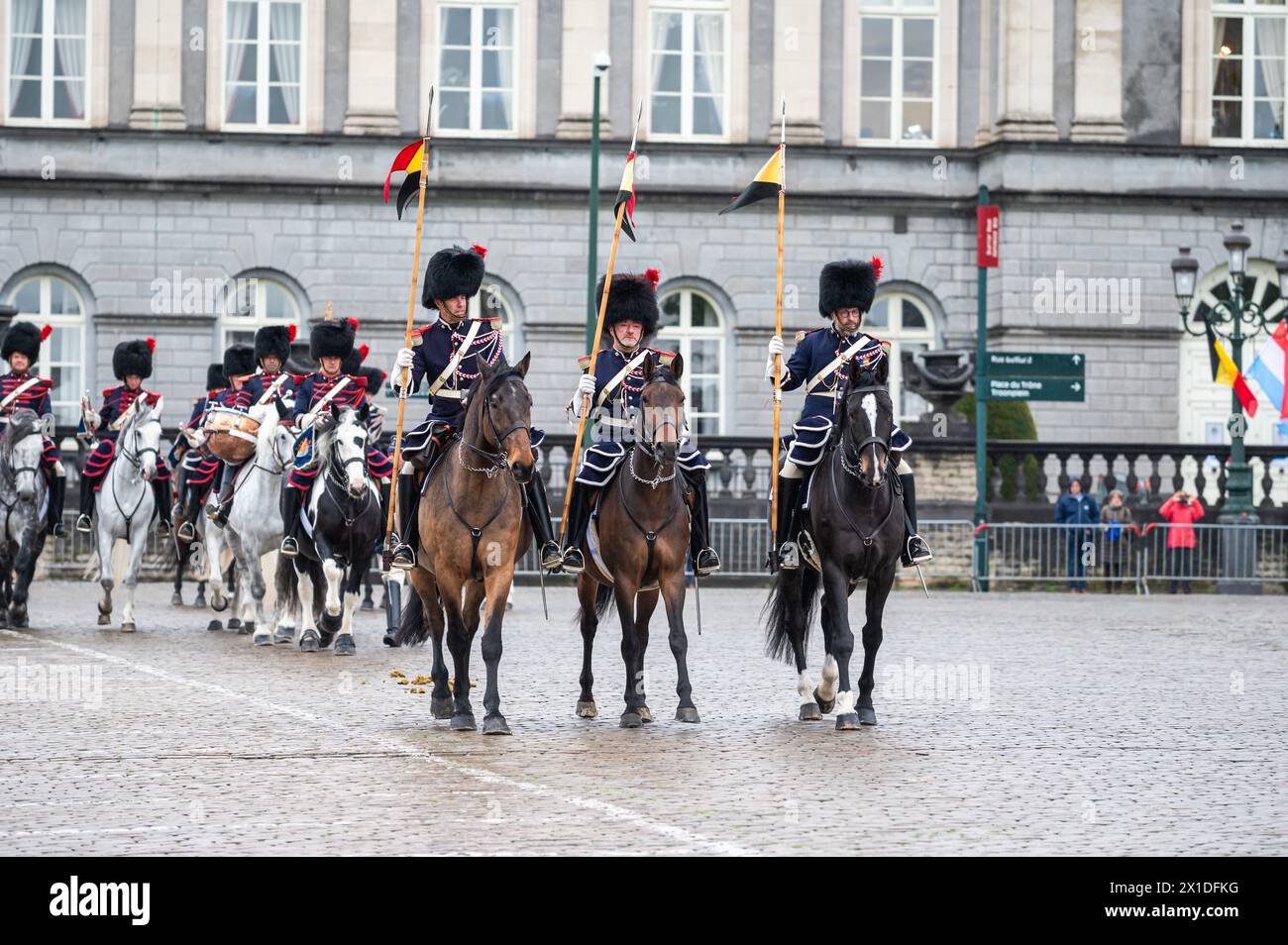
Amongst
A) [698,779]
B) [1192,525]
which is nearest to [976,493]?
[1192,525]

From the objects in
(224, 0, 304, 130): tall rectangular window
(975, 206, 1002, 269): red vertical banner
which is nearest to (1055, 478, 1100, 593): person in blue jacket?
(975, 206, 1002, 269): red vertical banner

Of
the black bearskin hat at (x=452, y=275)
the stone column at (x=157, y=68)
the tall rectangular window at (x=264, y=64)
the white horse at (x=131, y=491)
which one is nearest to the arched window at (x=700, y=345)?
the tall rectangular window at (x=264, y=64)

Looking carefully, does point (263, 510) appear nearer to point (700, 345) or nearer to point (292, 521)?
point (292, 521)

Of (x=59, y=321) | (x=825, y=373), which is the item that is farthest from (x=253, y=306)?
(x=825, y=373)

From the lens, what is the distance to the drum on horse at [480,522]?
42.4ft

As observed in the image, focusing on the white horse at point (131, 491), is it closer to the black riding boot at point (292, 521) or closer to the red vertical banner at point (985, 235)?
the black riding boot at point (292, 521)

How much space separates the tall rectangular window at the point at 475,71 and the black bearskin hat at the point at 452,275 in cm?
2771

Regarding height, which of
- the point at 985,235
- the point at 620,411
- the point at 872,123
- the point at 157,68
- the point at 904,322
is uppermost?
the point at 157,68

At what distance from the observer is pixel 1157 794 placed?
10812 mm

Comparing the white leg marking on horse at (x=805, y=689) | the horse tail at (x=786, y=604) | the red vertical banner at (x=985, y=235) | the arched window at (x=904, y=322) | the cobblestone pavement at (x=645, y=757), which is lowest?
the cobblestone pavement at (x=645, y=757)

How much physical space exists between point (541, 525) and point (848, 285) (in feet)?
8.50

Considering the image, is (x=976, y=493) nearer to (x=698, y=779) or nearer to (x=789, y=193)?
(x=789, y=193)

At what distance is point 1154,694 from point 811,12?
27.6 meters

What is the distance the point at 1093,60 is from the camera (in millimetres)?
41188
